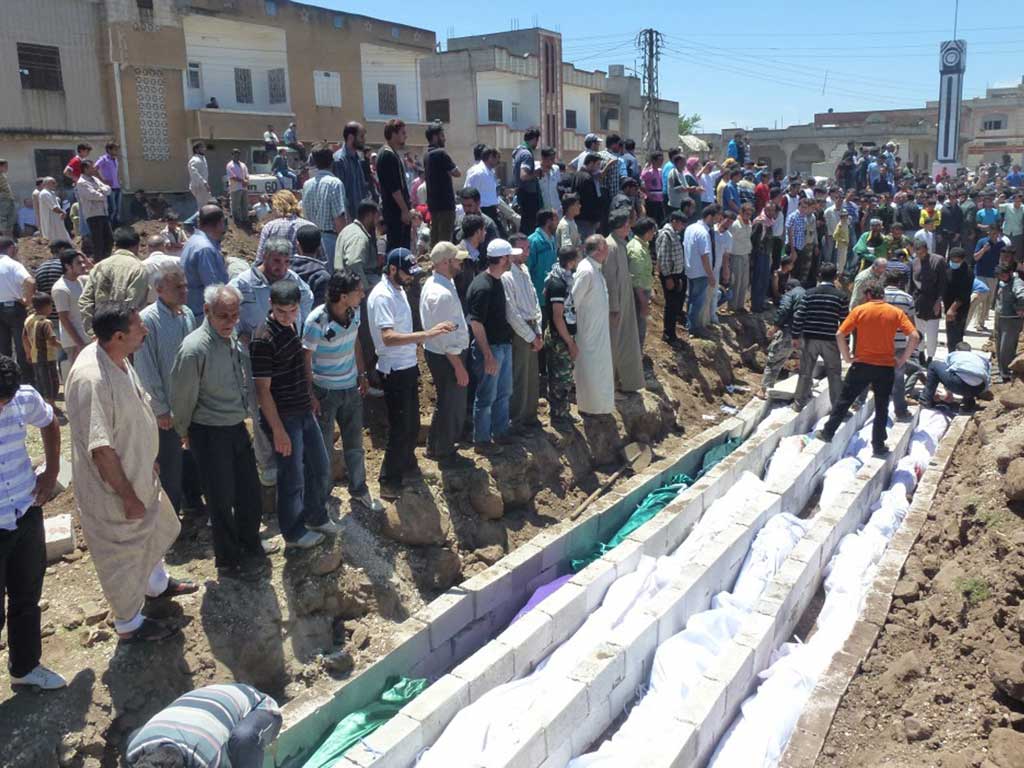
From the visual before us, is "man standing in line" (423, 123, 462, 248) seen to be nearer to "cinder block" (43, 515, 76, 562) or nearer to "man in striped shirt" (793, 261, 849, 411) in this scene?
"man in striped shirt" (793, 261, 849, 411)

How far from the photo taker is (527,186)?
10.6 meters

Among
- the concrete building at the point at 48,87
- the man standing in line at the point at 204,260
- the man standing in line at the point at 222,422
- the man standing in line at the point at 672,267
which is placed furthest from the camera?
the concrete building at the point at 48,87

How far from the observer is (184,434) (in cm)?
509

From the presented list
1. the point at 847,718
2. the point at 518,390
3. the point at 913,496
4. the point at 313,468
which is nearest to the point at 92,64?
the point at 518,390

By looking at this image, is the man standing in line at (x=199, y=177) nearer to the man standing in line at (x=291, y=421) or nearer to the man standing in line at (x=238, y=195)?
the man standing in line at (x=238, y=195)

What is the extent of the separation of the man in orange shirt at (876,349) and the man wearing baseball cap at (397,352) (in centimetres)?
429

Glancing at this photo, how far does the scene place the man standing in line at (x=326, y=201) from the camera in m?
7.61

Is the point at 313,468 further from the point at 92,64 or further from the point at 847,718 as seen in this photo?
the point at 92,64

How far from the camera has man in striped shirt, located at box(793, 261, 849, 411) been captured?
29.9 ft

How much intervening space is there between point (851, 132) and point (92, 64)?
131ft

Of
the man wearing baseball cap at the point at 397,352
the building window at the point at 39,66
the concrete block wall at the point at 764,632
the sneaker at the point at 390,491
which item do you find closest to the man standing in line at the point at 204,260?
the man wearing baseball cap at the point at 397,352

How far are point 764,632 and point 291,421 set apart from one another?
3458 mm

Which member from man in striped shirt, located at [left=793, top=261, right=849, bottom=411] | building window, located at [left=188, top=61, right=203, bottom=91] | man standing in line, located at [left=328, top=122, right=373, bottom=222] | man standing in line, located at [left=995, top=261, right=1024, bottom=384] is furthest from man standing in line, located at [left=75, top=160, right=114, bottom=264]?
building window, located at [left=188, top=61, right=203, bottom=91]

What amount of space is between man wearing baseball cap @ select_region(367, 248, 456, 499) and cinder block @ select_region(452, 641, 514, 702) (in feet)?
5.74
